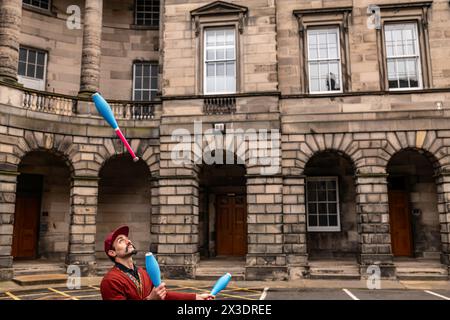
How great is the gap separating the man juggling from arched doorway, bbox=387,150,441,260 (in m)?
14.6

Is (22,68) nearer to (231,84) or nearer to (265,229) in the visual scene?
(231,84)

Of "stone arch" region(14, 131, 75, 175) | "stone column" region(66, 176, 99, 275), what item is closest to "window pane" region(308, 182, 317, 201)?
"stone column" region(66, 176, 99, 275)

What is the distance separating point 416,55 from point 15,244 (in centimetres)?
1694

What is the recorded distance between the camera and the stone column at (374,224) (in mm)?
14180

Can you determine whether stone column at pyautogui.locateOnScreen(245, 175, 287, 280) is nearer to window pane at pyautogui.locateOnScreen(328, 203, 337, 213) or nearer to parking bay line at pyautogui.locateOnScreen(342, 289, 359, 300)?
parking bay line at pyautogui.locateOnScreen(342, 289, 359, 300)

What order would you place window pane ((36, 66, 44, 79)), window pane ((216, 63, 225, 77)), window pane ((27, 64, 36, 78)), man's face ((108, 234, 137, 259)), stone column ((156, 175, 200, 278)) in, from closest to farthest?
man's face ((108, 234, 137, 259)) → stone column ((156, 175, 200, 278)) → window pane ((216, 63, 225, 77)) → window pane ((27, 64, 36, 78)) → window pane ((36, 66, 44, 79))

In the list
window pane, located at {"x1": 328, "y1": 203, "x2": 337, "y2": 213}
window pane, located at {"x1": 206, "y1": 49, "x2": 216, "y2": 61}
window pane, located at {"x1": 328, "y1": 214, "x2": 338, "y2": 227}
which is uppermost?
window pane, located at {"x1": 206, "y1": 49, "x2": 216, "y2": 61}

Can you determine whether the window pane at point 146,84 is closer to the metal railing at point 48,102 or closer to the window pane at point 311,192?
the metal railing at point 48,102

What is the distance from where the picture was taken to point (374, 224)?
14453mm

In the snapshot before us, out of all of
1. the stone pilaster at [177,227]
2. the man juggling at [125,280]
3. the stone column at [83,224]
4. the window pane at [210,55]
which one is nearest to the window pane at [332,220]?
the stone pilaster at [177,227]

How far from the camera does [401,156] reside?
16984mm

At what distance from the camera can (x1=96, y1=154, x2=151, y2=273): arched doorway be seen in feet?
57.6

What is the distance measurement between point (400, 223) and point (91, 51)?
1393cm

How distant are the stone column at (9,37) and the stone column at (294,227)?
10.2 m
